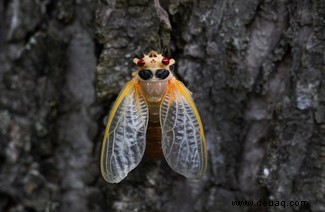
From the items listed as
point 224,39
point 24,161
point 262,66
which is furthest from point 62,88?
point 262,66

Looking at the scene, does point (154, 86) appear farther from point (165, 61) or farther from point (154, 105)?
point (165, 61)

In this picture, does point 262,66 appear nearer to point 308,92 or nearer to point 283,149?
point 308,92

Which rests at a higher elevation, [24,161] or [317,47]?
[317,47]

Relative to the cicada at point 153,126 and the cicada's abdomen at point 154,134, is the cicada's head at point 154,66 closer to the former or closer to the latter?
the cicada at point 153,126

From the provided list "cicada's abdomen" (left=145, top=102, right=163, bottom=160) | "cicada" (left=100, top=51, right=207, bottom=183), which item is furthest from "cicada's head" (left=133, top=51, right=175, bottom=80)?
"cicada's abdomen" (left=145, top=102, right=163, bottom=160)

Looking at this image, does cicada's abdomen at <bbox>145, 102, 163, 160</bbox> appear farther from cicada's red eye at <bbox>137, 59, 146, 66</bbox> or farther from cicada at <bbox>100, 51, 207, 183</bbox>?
cicada's red eye at <bbox>137, 59, 146, 66</bbox>

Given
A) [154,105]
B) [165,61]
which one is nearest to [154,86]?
[154,105]

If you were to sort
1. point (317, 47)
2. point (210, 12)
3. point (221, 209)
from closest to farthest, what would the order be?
point (317, 47) → point (210, 12) → point (221, 209)

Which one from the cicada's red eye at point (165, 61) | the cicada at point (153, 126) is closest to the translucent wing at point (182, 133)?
the cicada at point (153, 126)
